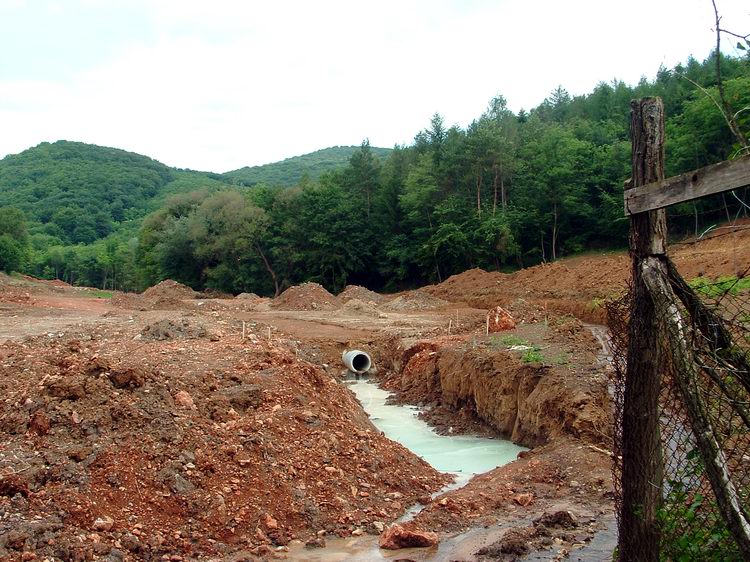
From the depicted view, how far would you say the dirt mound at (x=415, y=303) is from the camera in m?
32.8

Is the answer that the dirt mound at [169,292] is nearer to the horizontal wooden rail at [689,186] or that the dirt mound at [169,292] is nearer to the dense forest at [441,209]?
the dense forest at [441,209]

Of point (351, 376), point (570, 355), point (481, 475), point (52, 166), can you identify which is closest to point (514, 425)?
point (570, 355)

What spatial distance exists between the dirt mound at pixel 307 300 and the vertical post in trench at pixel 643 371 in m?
28.9

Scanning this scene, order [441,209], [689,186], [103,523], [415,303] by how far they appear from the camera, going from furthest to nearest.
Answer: [441,209] < [415,303] < [103,523] < [689,186]

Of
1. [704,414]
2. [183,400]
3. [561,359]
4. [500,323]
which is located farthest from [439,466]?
[500,323]

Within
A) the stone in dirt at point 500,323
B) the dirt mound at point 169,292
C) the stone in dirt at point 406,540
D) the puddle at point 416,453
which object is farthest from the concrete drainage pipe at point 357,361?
the dirt mound at point 169,292

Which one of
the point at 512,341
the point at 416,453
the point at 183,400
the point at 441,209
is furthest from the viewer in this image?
the point at 441,209

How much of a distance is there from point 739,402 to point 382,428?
10351 millimetres

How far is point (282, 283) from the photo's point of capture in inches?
2110

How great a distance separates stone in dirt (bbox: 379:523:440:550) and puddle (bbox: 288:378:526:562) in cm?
6

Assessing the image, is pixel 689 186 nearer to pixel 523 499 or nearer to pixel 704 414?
pixel 704 414

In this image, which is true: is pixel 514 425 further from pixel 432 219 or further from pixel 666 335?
pixel 432 219

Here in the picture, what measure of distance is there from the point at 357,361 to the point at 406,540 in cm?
1352

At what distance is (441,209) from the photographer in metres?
45.1
